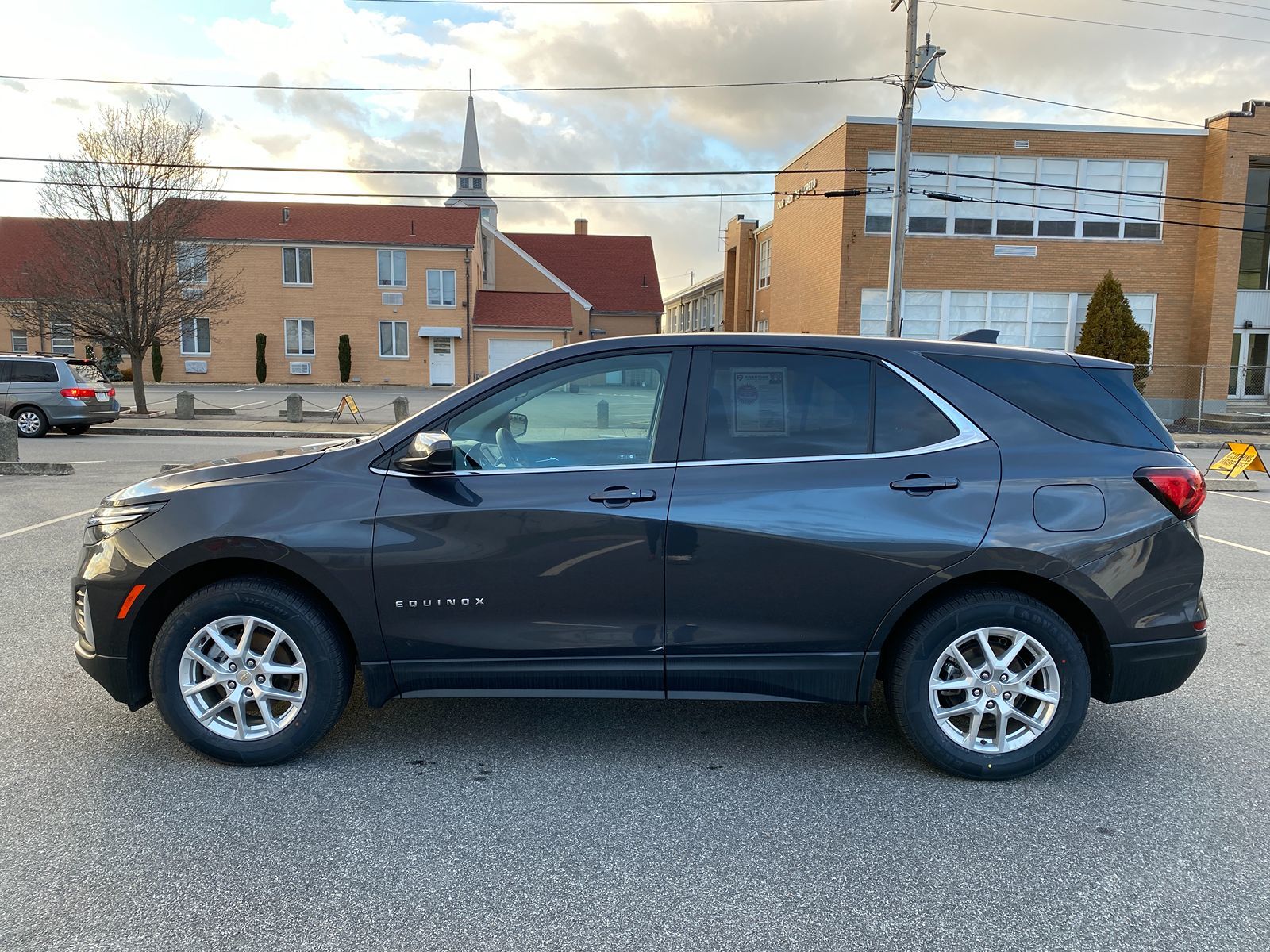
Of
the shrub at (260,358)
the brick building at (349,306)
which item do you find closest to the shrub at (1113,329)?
the brick building at (349,306)

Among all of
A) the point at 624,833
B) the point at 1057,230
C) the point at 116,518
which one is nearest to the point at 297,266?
the point at 1057,230

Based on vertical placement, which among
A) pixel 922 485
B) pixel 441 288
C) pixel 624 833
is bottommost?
pixel 624 833

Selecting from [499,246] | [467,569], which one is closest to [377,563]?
[467,569]

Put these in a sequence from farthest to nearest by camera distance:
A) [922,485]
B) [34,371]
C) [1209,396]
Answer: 1. [1209,396]
2. [34,371]
3. [922,485]

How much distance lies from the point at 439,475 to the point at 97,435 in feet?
64.5

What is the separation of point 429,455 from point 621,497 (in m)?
0.76

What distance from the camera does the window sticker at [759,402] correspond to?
3.67 meters

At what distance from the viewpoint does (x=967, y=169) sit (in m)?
26.8

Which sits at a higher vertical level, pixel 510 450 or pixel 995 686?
pixel 510 450

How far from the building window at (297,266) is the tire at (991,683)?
42.9 meters

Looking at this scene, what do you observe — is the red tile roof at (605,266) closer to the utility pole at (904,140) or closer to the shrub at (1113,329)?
the shrub at (1113,329)

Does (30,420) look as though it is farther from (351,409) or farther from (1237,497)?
(1237,497)

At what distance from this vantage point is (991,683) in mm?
3621

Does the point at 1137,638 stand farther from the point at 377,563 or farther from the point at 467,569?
the point at 377,563
